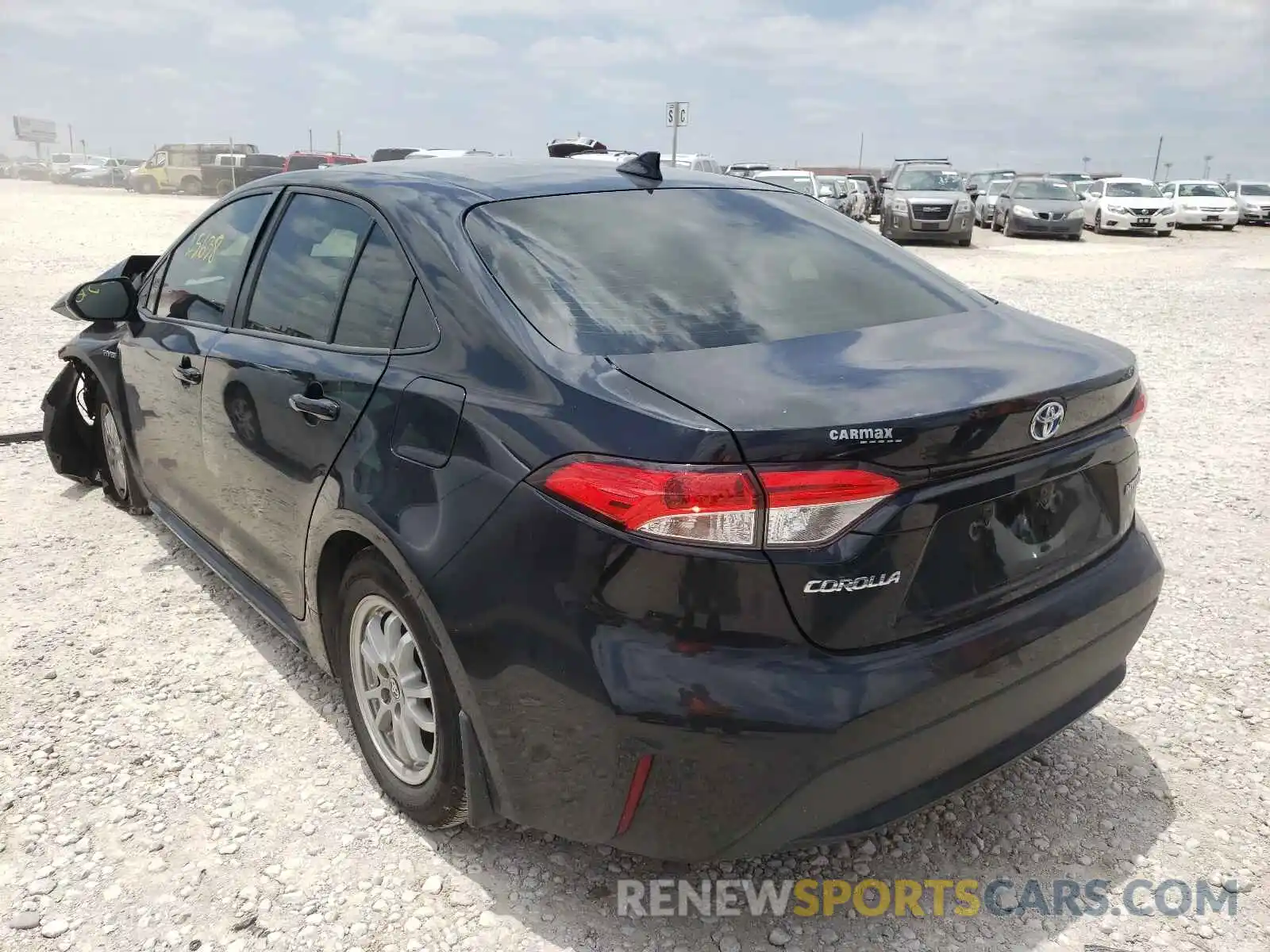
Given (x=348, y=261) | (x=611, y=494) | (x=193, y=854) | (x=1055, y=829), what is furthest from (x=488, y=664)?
(x=1055, y=829)

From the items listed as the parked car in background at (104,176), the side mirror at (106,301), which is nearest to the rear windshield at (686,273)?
the side mirror at (106,301)

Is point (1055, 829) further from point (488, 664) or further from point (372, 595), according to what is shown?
point (372, 595)

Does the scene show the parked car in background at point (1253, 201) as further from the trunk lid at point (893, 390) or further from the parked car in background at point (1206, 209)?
the trunk lid at point (893, 390)

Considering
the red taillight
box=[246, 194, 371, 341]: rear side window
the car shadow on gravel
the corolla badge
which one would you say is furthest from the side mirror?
the red taillight

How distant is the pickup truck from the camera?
33.4 meters

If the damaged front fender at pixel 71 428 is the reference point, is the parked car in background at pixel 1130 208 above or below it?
above

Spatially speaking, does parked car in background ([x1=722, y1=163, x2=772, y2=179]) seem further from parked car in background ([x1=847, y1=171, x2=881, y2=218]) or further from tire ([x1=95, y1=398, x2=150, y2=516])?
tire ([x1=95, y1=398, x2=150, y2=516])

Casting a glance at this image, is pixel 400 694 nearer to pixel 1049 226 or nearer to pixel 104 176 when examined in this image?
pixel 1049 226

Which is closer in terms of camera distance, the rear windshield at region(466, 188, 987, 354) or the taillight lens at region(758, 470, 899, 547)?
the taillight lens at region(758, 470, 899, 547)

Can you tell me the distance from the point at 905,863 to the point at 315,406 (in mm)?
1948

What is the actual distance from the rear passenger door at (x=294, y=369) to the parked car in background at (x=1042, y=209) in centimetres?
2381

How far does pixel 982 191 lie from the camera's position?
2978 cm

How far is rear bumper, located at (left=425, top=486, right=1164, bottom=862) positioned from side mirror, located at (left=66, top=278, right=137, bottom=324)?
258cm

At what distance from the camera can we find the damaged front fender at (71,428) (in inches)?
194
